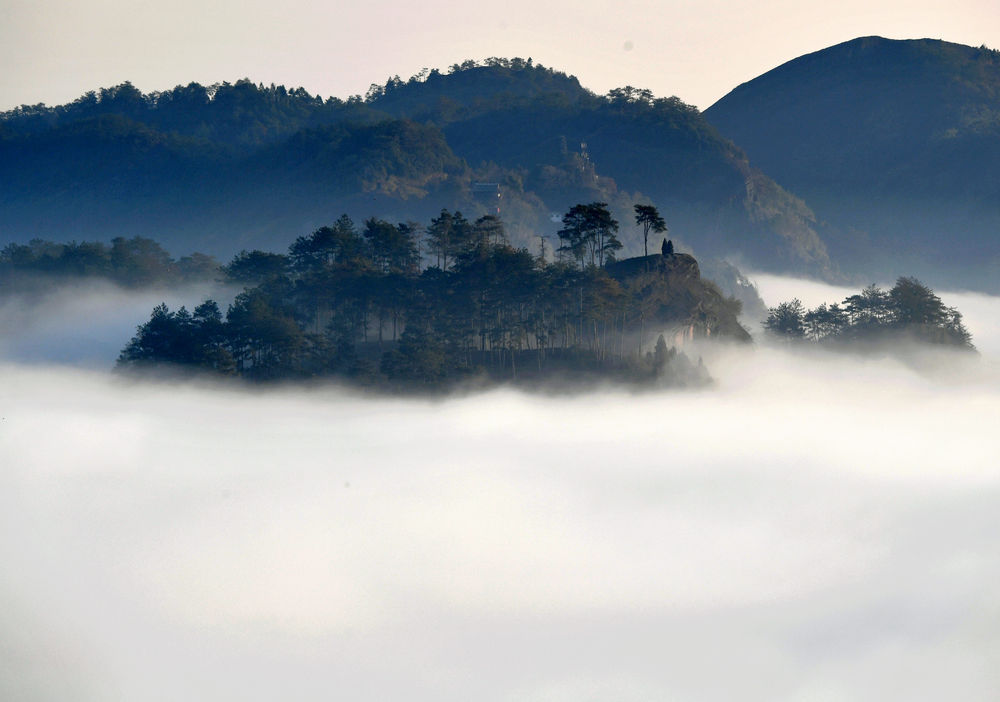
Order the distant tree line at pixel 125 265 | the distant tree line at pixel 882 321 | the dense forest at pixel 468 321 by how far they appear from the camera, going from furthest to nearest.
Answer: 1. the distant tree line at pixel 125 265
2. the distant tree line at pixel 882 321
3. the dense forest at pixel 468 321

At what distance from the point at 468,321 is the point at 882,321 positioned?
59453 millimetres

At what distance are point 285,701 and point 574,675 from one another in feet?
95.6

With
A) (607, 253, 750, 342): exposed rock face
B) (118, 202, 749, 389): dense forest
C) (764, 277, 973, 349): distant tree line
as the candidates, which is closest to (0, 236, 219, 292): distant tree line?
(118, 202, 749, 389): dense forest

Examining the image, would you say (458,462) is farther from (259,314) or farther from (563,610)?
(259,314)

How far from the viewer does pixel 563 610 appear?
430 feet

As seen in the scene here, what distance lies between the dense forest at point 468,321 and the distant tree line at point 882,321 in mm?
29768

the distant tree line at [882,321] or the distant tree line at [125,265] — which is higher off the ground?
the distant tree line at [125,265]

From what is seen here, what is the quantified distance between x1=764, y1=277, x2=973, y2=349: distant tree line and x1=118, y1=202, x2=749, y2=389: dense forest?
2977 cm

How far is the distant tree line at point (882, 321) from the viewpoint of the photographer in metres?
143

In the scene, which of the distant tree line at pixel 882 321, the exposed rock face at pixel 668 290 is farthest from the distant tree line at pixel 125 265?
the distant tree line at pixel 882 321

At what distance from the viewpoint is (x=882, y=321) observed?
14550 cm

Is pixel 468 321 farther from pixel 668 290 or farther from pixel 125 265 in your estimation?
pixel 125 265

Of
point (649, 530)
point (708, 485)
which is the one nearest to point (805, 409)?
point (708, 485)

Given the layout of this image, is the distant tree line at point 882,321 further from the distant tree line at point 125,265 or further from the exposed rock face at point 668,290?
the distant tree line at point 125,265
